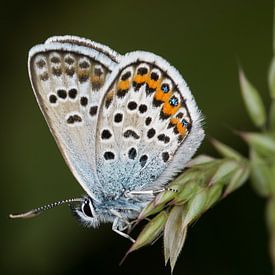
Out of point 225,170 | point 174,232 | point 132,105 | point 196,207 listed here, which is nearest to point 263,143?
point 225,170

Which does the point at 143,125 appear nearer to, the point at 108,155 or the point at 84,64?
the point at 108,155

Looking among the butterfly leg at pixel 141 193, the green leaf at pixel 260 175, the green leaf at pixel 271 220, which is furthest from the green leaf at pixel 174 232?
the butterfly leg at pixel 141 193

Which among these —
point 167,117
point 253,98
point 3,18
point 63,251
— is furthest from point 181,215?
point 3,18

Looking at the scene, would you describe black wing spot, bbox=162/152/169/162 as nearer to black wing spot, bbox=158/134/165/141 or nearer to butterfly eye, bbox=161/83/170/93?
black wing spot, bbox=158/134/165/141

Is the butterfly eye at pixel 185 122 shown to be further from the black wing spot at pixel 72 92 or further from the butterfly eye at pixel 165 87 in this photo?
the black wing spot at pixel 72 92

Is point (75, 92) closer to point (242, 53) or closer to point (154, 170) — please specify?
point (154, 170)

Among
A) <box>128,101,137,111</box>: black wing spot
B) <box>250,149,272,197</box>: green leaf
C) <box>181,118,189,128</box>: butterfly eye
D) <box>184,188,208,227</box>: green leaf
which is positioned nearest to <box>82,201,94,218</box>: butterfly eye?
<box>128,101,137,111</box>: black wing spot

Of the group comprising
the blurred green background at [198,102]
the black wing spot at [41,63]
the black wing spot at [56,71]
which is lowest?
the blurred green background at [198,102]

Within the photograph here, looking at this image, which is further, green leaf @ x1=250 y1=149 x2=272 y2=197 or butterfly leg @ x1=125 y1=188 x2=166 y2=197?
butterfly leg @ x1=125 y1=188 x2=166 y2=197
